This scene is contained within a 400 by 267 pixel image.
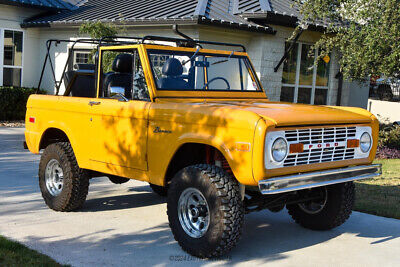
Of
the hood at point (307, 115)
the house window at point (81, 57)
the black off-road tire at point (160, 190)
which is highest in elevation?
the house window at point (81, 57)

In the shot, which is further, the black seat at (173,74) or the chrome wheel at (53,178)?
the chrome wheel at (53,178)

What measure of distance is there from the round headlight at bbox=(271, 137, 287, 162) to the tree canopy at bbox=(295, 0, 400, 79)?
7.81 m

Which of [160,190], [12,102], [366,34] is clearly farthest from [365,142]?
[12,102]

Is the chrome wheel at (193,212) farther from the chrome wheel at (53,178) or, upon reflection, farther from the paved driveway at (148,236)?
the chrome wheel at (53,178)

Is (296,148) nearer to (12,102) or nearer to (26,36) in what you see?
(12,102)

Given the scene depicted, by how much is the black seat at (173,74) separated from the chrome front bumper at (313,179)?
1822mm

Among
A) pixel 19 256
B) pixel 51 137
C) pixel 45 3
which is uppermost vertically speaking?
pixel 45 3

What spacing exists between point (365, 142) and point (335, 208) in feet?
2.87

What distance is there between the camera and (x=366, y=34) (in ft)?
39.9

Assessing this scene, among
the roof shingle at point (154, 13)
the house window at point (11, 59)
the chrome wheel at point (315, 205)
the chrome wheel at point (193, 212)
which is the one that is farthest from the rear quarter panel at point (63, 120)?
the house window at point (11, 59)

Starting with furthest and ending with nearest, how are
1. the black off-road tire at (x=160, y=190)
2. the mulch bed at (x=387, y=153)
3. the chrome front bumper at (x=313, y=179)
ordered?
the mulch bed at (x=387, y=153) < the black off-road tire at (x=160, y=190) < the chrome front bumper at (x=313, y=179)

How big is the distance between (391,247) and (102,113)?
3.39 metres

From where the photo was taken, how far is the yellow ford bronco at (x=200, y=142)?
4.61 metres

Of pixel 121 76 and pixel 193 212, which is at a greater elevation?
pixel 121 76
